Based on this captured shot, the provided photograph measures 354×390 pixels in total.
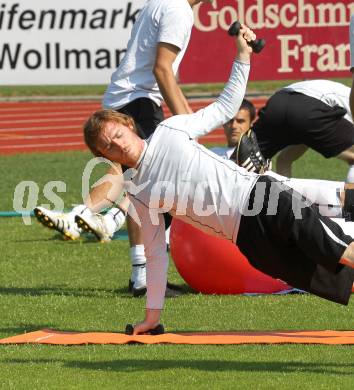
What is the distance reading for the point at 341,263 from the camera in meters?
6.21

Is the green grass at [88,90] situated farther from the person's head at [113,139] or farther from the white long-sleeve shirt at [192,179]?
the person's head at [113,139]

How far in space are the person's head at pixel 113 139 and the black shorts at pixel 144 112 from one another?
7.59 ft

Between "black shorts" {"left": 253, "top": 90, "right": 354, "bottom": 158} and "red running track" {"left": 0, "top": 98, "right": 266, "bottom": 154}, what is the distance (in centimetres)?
980

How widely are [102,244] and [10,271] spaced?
1254mm

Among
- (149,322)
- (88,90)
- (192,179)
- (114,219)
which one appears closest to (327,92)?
(114,219)

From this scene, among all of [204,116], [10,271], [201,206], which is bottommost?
[10,271]

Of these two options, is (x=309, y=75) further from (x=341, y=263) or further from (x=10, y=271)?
(x=341, y=263)

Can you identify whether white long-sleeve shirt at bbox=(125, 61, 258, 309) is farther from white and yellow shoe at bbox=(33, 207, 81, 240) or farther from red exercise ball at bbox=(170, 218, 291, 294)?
white and yellow shoe at bbox=(33, 207, 81, 240)

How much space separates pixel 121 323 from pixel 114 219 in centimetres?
289

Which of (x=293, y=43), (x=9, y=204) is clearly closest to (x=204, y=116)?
(x=9, y=204)

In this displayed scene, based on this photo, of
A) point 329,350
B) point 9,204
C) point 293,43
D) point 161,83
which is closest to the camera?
point 329,350

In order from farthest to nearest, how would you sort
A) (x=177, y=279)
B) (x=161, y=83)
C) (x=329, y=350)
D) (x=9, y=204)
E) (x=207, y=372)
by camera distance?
(x=9, y=204), (x=177, y=279), (x=161, y=83), (x=329, y=350), (x=207, y=372)

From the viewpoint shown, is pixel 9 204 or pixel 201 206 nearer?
pixel 201 206

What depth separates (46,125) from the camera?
22.5 meters
